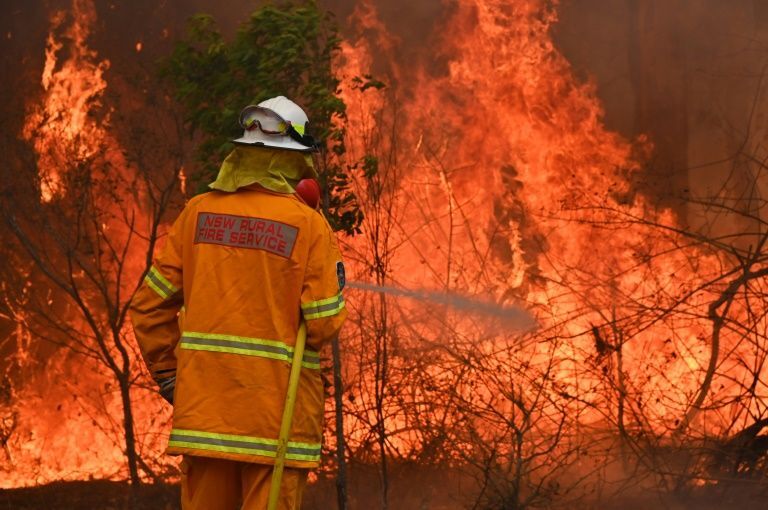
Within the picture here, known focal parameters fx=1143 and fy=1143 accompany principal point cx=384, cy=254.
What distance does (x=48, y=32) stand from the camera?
868 cm

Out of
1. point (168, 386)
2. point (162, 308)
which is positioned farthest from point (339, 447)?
point (162, 308)

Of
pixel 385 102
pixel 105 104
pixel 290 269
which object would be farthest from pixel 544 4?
pixel 290 269

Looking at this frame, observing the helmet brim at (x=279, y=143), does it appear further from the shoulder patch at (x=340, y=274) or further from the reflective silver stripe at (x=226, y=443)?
the reflective silver stripe at (x=226, y=443)

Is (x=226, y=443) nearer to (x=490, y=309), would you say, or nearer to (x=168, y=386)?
(x=168, y=386)

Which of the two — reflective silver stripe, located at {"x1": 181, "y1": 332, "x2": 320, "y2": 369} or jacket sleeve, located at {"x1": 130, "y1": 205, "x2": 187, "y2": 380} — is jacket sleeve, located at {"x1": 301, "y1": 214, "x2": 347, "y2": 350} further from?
jacket sleeve, located at {"x1": 130, "y1": 205, "x2": 187, "y2": 380}

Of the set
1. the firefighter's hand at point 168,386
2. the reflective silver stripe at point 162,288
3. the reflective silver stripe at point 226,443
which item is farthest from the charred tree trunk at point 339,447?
the reflective silver stripe at point 226,443

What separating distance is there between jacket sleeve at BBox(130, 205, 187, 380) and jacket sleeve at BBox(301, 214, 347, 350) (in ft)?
1.54

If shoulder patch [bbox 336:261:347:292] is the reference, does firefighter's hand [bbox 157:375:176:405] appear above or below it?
Answer: below

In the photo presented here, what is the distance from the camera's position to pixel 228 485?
381 cm

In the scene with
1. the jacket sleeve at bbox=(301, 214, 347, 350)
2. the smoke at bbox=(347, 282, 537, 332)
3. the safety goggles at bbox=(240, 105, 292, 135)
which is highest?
the smoke at bbox=(347, 282, 537, 332)

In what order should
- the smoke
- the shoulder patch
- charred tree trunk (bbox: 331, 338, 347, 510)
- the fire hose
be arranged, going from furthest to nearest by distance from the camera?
the smoke
charred tree trunk (bbox: 331, 338, 347, 510)
the shoulder patch
the fire hose

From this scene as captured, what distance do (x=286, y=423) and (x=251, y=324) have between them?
341 mm

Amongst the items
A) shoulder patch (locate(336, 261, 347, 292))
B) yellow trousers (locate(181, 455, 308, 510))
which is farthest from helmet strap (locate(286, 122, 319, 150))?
yellow trousers (locate(181, 455, 308, 510))

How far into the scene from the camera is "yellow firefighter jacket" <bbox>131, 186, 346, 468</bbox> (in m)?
3.71
